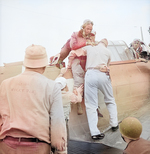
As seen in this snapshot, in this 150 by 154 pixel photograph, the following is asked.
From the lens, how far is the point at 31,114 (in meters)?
1.13

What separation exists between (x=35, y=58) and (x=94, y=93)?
0.70m

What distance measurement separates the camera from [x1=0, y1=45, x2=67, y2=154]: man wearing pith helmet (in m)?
1.11

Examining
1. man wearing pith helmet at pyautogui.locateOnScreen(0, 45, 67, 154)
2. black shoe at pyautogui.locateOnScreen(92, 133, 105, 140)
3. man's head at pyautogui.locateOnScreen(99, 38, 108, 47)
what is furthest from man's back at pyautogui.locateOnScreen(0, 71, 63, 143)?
man's head at pyautogui.locateOnScreen(99, 38, 108, 47)

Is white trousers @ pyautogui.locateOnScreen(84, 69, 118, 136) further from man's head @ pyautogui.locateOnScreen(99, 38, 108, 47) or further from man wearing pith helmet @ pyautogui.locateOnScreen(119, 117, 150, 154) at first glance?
man wearing pith helmet @ pyautogui.locateOnScreen(119, 117, 150, 154)

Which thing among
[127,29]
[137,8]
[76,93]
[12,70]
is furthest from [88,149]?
[137,8]

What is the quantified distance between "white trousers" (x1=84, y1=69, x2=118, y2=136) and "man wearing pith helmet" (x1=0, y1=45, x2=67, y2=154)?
1.72ft

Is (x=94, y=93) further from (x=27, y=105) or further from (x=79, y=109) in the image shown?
(x=27, y=105)

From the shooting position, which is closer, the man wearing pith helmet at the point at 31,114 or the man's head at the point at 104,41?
the man wearing pith helmet at the point at 31,114

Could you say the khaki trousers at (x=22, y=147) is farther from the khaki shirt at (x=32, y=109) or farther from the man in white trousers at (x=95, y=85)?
the man in white trousers at (x=95, y=85)

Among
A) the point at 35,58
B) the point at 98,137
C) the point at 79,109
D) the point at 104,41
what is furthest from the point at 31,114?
the point at 104,41

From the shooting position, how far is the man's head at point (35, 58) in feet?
3.97

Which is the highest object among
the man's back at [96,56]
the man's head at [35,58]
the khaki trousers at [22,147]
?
the man's head at [35,58]

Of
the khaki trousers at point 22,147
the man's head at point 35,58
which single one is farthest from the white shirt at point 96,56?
the khaki trousers at point 22,147

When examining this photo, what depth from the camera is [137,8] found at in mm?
1906
